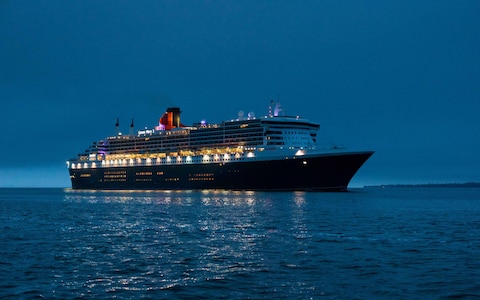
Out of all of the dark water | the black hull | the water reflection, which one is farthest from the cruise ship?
the dark water

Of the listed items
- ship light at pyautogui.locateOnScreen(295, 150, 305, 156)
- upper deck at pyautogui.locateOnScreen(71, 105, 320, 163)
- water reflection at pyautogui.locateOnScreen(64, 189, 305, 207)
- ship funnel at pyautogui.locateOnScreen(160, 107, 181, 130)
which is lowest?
water reflection at pyautogui.locateOnScreen(64, 189, 305, 207)

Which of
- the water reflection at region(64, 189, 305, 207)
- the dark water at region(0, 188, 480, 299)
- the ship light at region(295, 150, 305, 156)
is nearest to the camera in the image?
the dark water at region(0, 188, 480, 299)

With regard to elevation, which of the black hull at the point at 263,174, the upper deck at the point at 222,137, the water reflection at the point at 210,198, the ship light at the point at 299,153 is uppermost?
the upper deck at the point at 222,137

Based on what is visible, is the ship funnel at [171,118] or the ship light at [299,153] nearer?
the ship light at [299,153]

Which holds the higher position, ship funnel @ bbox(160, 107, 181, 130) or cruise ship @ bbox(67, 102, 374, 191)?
ship funnel @ bbox(160, 107, 181, 130)

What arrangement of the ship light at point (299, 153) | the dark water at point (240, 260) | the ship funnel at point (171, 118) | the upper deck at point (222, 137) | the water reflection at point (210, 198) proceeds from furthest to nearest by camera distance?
the ship funnel at point (171, 118) → the upper deck at point (222, 137) → the ship light at point (299, 153) → the water reflection at point (210, 198) → the dark water at point (240, 260)

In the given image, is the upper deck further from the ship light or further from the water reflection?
the water reflection

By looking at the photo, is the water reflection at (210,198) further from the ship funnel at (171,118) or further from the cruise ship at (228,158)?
the ship funnel at (171,118)

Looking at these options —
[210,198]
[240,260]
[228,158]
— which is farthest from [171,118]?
[240,260]

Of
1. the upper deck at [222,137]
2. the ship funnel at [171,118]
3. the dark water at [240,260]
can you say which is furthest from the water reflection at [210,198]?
the ship funnel at [171,118]

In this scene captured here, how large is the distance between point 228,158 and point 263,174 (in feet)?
26.7

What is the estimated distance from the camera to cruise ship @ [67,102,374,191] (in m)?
80.5

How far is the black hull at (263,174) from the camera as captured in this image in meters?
79.3

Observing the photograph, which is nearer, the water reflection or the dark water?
the dark water
